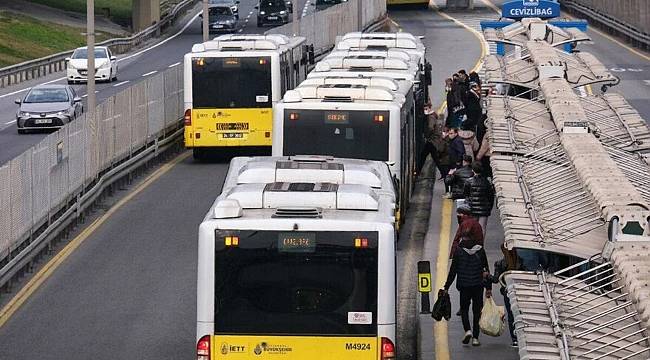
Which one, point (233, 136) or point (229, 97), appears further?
point (233, 136)

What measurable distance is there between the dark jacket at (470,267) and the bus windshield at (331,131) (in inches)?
288

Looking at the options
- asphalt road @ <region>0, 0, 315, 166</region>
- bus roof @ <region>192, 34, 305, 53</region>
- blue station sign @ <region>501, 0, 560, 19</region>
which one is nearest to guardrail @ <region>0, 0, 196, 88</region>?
asphalt road @ <region>0, 0, 315, 166</region>

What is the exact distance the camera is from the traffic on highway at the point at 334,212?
47.3 ft

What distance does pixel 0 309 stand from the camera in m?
22.2

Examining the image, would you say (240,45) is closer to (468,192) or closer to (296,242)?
(468,192)

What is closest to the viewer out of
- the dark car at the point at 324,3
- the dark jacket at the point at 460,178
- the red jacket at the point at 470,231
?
the red jacket at the point at 470,231

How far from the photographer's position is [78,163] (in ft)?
96.9

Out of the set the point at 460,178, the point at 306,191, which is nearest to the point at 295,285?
the point at 306,191

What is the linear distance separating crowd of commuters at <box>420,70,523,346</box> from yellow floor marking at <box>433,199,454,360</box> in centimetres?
29

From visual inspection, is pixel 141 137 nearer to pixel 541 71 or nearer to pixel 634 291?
pixel 541 71

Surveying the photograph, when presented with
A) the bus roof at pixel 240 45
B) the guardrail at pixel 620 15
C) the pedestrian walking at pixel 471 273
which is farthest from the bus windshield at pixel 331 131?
the guardrail at pixel 620 15

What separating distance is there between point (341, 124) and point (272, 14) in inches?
2887

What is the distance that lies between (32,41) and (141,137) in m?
50.9

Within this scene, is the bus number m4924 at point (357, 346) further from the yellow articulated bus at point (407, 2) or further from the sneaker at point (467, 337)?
the yellow articulated bus at point (407, 2)
